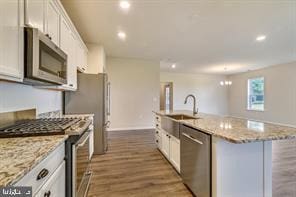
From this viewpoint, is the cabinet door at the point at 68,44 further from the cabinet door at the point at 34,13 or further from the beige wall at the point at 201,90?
the beige wall at the point at 201,90

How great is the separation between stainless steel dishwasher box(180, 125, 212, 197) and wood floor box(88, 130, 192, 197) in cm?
23

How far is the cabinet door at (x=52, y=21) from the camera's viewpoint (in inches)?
75.6

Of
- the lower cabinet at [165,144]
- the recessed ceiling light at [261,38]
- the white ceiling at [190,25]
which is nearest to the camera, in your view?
the white ceiling at [190,25]

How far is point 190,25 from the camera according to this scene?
3619 millimetres

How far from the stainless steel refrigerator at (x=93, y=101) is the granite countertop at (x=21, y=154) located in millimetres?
2380

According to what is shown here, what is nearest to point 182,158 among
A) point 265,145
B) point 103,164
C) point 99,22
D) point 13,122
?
point 265,145

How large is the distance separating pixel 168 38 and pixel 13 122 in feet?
12.3

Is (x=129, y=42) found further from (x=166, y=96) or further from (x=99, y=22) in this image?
(x=166, y=96)

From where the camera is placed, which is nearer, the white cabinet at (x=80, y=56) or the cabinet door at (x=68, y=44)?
the cabinet door at (x=68, y=44)

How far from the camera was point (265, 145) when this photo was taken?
1749 mm

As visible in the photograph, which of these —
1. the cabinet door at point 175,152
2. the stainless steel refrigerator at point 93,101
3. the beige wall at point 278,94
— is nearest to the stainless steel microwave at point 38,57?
the stainless steel refrigerator at point 93,101

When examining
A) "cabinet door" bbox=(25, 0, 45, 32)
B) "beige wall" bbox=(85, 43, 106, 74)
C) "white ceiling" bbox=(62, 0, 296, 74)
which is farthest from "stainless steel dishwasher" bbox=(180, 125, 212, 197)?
"beige wall" bbox=(85, 43, 106, 74)

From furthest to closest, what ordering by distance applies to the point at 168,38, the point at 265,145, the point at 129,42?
the point at 129,42 < the point at 168,38 < the point at 265,145

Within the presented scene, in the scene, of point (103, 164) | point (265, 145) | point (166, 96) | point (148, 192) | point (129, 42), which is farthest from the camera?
point (166, 96)
